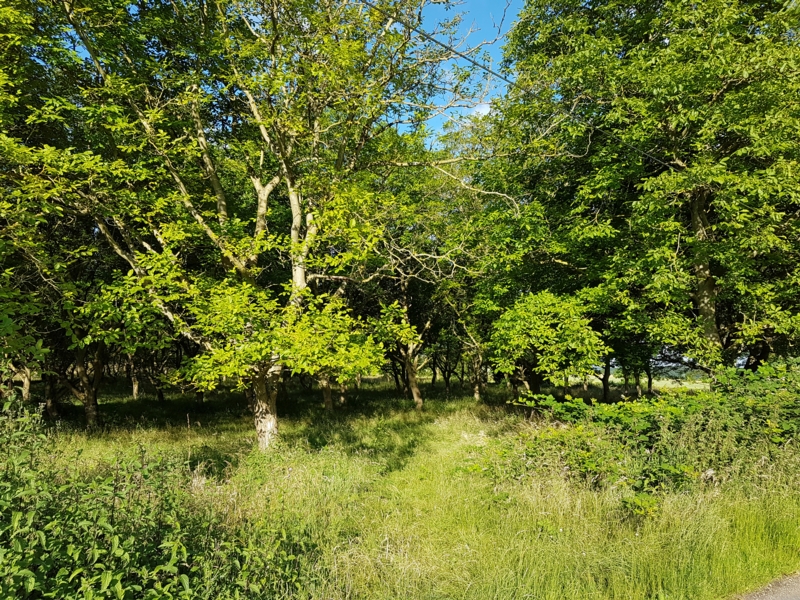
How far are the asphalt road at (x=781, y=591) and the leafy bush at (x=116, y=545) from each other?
4137 millimetres

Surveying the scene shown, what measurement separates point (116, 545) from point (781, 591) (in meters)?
5.60

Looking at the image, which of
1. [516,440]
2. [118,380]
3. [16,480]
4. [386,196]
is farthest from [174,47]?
[118,380]

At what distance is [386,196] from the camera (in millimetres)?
8984

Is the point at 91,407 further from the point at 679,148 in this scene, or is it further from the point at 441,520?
the point at 679,148

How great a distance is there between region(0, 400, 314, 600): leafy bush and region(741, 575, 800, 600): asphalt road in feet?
13.6

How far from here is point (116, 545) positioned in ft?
8.78

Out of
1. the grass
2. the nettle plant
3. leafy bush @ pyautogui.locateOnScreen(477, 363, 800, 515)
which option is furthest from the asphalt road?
the nettle plant

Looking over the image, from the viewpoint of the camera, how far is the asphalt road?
367 cm

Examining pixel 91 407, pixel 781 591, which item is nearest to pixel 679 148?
pixel 781 591

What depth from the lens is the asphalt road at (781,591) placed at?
367 centimetres

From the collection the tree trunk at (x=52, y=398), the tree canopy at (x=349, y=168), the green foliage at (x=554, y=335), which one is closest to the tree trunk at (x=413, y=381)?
the tree canopy at (x=349, y=168)

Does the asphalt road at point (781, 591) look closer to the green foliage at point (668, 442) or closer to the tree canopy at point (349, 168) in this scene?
the green foliage at point (668, 442)

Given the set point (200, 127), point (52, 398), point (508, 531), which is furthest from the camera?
point (52, 398)

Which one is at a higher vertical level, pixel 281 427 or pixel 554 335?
pixel 554 335
